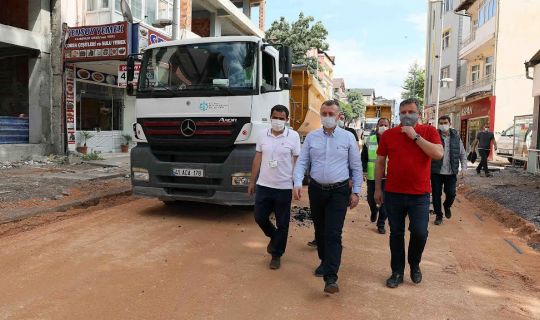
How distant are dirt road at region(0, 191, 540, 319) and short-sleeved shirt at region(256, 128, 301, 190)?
0.93m

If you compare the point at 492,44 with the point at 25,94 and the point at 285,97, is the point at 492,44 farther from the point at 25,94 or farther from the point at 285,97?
the point at 25,94

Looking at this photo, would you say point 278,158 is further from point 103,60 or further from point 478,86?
point 478,86

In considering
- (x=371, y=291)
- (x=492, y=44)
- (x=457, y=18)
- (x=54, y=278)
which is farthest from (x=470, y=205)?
(x=457, y=18)

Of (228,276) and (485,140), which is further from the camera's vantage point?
(485,140)

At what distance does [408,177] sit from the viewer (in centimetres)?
399

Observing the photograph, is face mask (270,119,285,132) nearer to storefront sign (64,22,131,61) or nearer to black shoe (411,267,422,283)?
black shoe (411,267,422,283)

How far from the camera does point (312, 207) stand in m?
4.25

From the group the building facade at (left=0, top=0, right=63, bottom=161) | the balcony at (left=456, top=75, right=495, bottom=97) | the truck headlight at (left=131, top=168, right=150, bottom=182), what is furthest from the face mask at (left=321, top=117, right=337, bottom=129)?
the balcony at (left=456, top=75, right=495, bottom=97)

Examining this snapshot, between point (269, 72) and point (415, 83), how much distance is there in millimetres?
47371

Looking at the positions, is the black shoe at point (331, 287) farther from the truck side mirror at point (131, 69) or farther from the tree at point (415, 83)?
the tree at point (415, 83)

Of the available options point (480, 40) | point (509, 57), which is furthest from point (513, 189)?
point (480, 40)

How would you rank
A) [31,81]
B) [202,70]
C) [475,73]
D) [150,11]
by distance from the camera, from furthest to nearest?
1. [475,73]
2. [150,11]
3. [31,81]
4. [202,70]

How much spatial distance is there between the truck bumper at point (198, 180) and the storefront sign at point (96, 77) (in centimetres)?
1014

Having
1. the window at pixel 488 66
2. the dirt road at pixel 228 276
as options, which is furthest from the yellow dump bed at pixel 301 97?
the window at pixel 488 66
